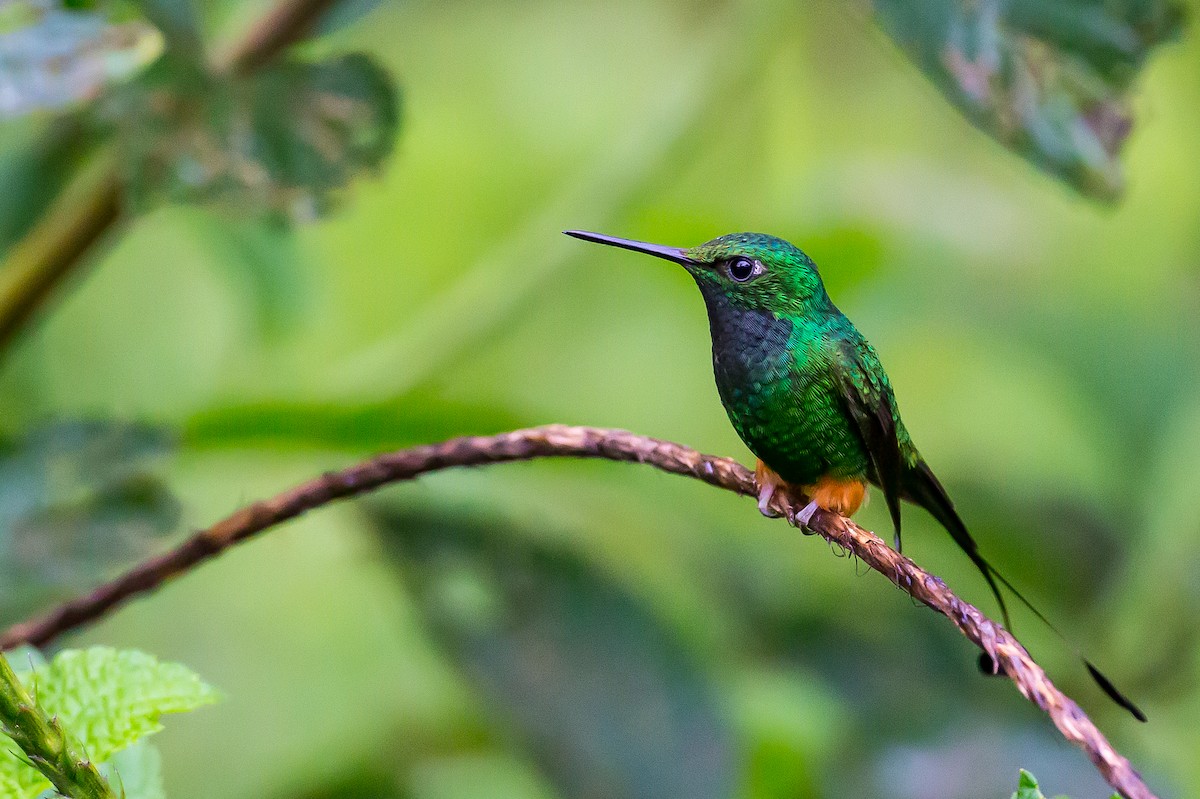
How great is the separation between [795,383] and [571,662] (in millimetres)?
893

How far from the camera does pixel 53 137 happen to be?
74.8 inches

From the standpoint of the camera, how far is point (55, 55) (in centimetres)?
152

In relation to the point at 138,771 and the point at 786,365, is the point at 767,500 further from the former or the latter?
Answer: the point at 138,771

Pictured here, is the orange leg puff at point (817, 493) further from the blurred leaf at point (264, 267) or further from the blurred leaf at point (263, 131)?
the blurred leaf at point (264, 267)

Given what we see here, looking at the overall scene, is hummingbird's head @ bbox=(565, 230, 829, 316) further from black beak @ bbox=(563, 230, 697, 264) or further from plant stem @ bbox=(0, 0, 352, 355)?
plant stem @ bbox=(0, 0, 352, 355)

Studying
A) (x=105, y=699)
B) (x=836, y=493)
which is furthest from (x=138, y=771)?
(x=836, y=493)

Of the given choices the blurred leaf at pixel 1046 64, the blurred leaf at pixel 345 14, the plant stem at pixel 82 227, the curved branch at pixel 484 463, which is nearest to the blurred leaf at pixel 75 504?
the plant stem at pixel 82 227

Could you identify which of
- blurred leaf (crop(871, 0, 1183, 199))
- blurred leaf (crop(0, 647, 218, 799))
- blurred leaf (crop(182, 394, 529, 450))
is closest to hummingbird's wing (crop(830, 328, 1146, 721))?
blurred leaf (crop(871, 0, 1183, 199))

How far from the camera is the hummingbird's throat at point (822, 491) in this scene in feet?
3.74

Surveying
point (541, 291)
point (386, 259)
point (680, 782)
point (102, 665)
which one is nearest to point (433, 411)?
point (541, 291)

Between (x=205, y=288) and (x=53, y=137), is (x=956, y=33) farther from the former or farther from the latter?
(x=205, y=288)

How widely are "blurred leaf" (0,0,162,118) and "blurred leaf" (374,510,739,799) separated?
80 centimetres

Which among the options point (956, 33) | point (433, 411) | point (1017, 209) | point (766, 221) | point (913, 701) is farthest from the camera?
point (1017, 209)

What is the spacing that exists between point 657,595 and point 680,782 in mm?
354
